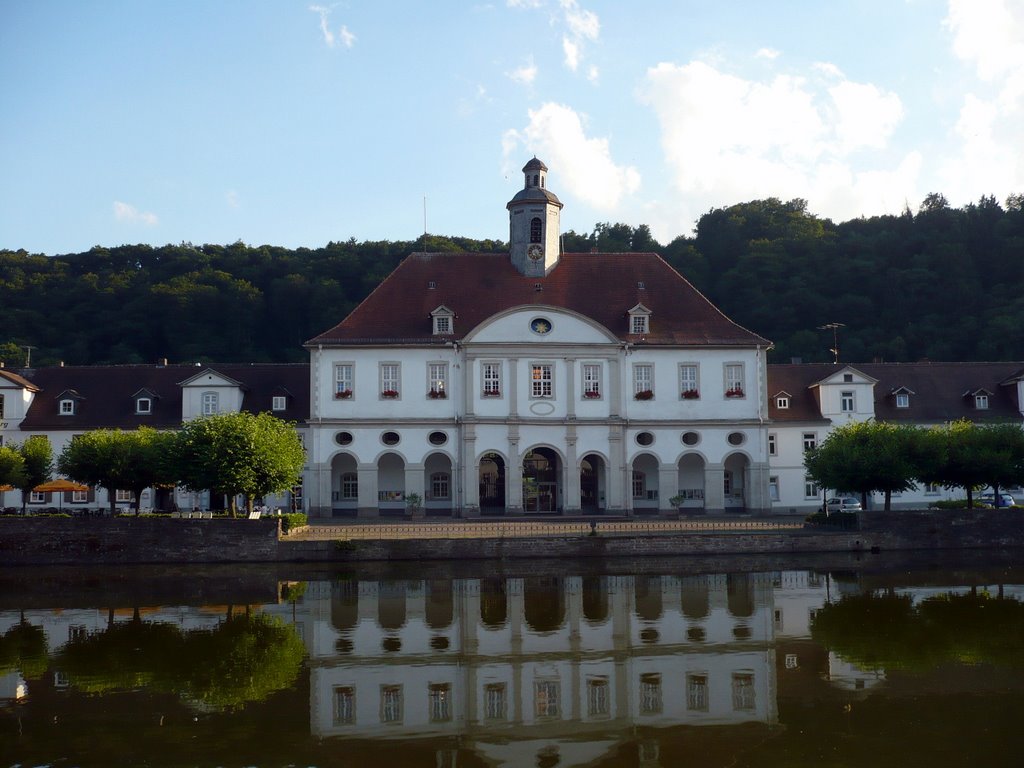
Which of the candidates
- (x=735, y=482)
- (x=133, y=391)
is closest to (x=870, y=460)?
(x=735, y=482)

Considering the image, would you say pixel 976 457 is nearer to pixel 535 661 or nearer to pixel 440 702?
pixel 535 661

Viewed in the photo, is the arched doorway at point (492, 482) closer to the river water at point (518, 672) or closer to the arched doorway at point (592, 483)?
the arched doorway at point (592, 483)

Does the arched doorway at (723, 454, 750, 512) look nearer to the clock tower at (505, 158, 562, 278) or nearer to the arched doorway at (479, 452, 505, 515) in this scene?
the arched doorway at (479, 452, 505, 515)

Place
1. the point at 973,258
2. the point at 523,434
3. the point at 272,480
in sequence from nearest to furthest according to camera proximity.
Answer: the point at 272,480 → the point at 523,434 → the point at 973,258

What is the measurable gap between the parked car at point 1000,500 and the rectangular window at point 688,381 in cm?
1395

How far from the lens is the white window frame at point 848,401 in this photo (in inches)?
1946

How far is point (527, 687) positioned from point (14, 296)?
79272mm

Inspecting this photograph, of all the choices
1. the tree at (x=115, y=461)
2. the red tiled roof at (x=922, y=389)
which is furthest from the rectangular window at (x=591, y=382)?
the tree at (x=115, y=461)

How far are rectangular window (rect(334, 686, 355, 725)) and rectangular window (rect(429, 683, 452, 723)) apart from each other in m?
1.32

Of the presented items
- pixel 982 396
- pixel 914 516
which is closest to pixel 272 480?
pixel 914 516

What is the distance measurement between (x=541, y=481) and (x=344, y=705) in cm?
3125

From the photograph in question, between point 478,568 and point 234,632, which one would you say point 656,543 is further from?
point 234,632

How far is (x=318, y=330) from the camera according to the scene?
86562 millimetres

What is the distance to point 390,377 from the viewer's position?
46188 mm
